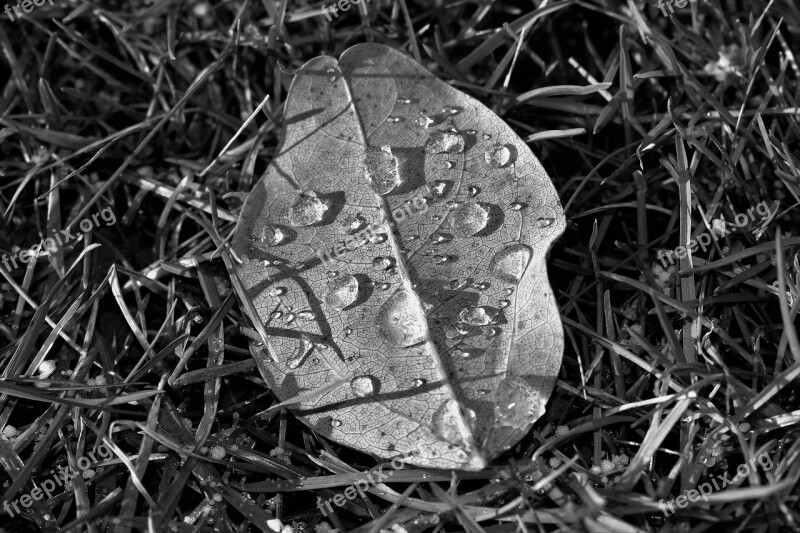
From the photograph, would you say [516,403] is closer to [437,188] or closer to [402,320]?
[402,320]

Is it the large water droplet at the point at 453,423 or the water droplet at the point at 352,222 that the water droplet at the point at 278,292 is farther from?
the large water droplet at the point at 453,423

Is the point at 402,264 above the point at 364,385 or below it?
above

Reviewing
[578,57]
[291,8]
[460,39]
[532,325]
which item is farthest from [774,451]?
[291,8]

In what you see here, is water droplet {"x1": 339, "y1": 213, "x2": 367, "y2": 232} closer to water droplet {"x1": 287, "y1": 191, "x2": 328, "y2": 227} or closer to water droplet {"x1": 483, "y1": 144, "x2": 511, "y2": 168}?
water droplet {"x1": 287, "y1": 191, "x2": 328, "y2": 227}

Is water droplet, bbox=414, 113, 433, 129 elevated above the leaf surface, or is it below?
above

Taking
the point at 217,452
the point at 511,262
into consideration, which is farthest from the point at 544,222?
the point at 217,452

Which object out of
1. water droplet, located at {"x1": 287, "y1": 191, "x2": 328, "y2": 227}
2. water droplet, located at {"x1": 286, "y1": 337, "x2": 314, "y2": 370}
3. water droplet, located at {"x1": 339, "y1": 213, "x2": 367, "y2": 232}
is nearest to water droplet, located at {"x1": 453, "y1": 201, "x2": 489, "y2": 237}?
water droplet, located at {"x1": 339, "y1": 213, "x2": 367, "y2": 232}
